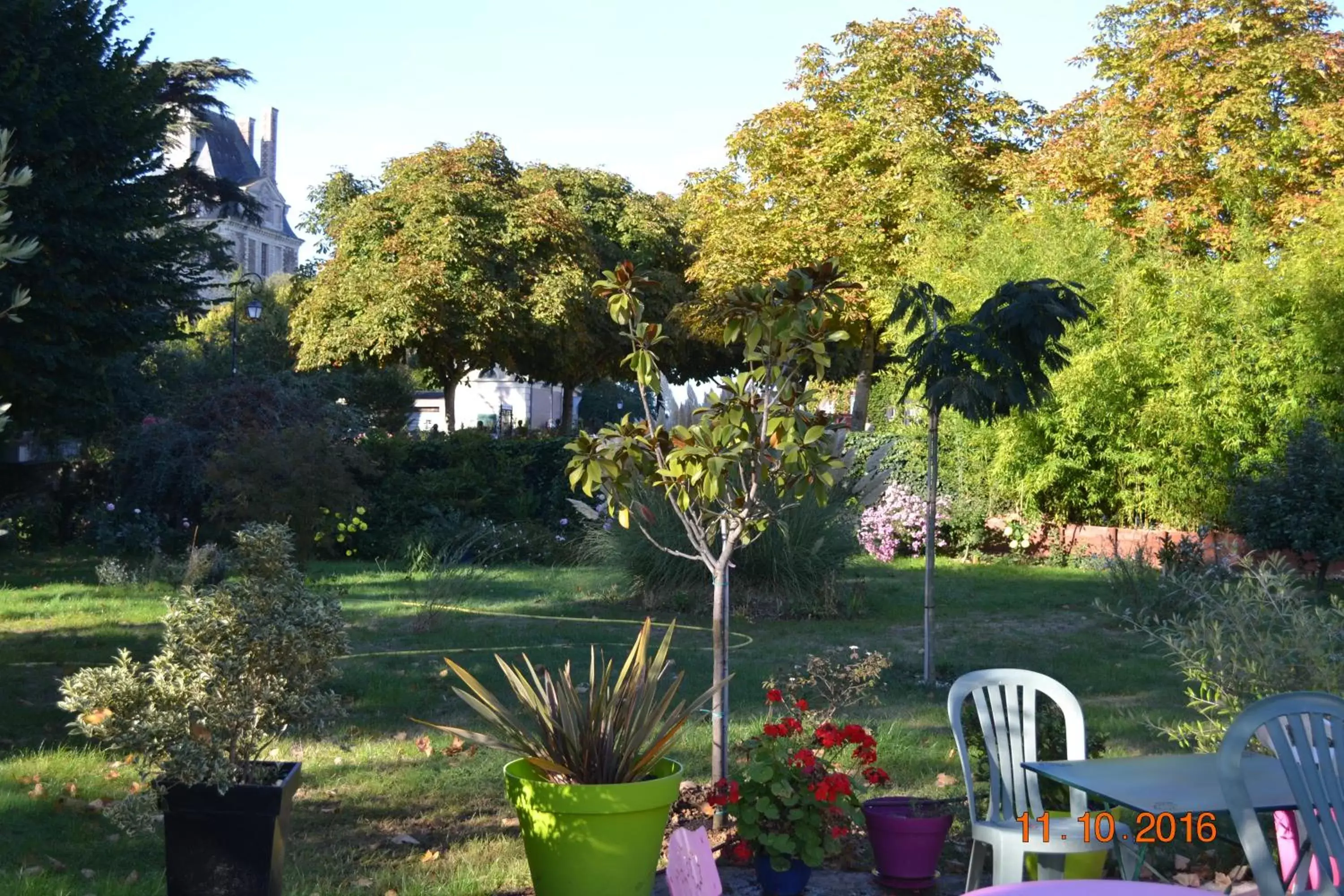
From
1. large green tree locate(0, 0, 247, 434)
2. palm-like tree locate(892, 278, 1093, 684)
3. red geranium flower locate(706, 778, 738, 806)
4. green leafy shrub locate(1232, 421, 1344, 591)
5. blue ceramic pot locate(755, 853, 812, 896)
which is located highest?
large green tree locate(0, 0, 247, 434)

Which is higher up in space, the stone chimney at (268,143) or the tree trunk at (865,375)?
the stone chimney at (268,143)

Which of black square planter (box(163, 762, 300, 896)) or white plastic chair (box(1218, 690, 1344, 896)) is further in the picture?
black square planter (box(163, 762, 300, 896))

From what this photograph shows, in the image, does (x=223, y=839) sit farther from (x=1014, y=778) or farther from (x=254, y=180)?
(x=254, y=180)

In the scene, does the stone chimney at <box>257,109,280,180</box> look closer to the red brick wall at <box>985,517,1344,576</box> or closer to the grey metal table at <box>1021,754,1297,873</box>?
the red brick wall at <box>985,517,1344,576</box>

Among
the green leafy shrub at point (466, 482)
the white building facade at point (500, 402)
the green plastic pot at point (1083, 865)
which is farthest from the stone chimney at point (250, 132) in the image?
the green plastic pot at point (1083, 865)

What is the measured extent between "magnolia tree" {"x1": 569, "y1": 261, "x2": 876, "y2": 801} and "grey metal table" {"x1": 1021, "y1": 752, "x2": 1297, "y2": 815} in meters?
1.36

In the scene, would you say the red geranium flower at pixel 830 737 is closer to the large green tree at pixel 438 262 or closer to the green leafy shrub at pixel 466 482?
the green leafy shrub at pixel 466 482

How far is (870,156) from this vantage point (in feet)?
76.6

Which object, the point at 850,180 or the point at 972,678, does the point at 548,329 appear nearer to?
the point at 850,180

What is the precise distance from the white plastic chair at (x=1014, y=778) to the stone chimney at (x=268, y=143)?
232 ft

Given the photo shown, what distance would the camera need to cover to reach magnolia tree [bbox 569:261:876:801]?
4.33 meters

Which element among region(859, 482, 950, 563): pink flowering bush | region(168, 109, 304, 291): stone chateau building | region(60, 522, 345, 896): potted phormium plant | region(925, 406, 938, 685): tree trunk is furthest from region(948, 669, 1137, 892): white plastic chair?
region(168, 109, 304, 291): stone chateau building

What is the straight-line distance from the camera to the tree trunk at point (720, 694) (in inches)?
179

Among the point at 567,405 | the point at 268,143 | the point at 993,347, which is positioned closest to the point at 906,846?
the point at 993,347
